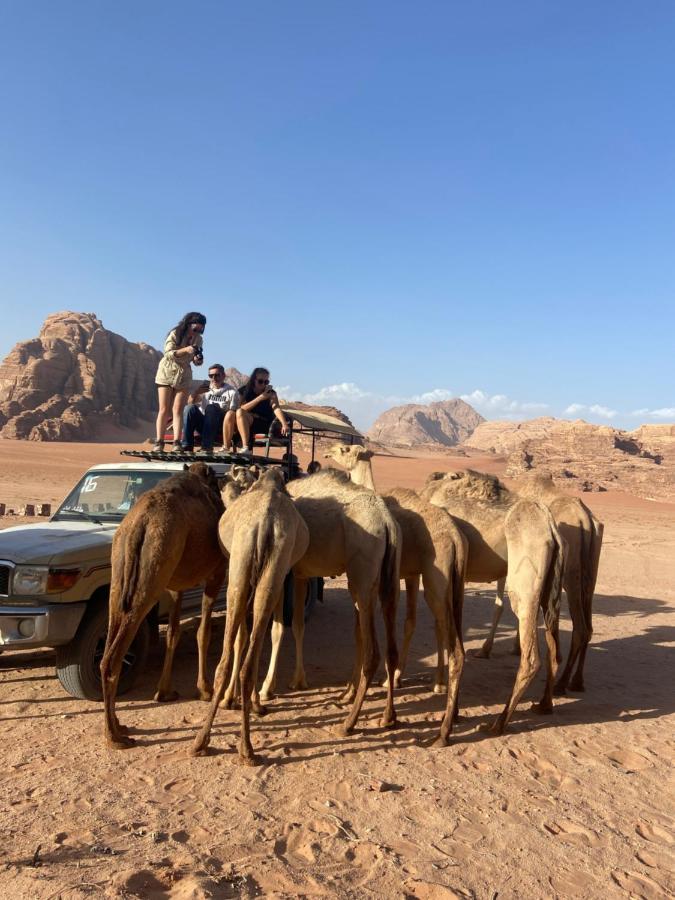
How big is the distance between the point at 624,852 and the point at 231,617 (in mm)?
3074

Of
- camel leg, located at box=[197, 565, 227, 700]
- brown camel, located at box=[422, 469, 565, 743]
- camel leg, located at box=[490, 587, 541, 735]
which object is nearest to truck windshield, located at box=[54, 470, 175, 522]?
camel leg, located at box=[197, 565, 227, 700]

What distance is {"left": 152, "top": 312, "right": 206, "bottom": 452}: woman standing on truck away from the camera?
909 cm

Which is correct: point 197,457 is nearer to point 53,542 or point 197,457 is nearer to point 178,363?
point 178,363

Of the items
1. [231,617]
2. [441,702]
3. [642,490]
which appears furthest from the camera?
[642,490]

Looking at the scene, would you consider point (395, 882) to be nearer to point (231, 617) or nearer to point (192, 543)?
point (231, 617)

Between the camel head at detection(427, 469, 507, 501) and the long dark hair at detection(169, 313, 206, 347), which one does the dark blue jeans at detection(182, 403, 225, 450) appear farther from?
the camel head at detection(427, 469, 507, 501)

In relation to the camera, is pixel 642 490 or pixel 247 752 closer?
pixel 247 752

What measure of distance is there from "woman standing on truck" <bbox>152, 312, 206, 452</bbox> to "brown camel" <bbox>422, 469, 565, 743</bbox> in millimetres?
4255

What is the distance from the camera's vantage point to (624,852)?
155 inches

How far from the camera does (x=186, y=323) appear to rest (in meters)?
9.27

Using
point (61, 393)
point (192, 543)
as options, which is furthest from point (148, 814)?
point (61, 393)

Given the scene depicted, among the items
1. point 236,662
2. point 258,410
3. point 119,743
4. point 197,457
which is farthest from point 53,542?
point 258,410

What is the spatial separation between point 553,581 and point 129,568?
3.88 meters

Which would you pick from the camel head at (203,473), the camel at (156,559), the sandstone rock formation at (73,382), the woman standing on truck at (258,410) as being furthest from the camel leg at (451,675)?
the sandstone rock formation at (73,382)
